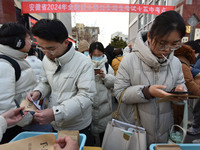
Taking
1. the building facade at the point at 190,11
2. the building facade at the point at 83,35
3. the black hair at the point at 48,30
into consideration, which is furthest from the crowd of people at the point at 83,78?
the building facade at the point at 83,35

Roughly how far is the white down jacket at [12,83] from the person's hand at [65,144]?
25.0 inches

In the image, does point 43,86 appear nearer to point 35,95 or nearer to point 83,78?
point 35,95

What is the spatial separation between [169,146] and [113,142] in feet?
1.49

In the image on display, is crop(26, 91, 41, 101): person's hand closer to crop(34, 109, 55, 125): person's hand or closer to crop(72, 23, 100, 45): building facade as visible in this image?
crop(34, 109, 55, 125): person's hand

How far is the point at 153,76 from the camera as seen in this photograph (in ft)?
3.94

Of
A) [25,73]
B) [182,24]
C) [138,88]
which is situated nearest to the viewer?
[182,24]

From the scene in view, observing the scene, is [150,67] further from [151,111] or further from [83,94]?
[83,94]

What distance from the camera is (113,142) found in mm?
1136

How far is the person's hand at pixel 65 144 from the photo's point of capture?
75 cm

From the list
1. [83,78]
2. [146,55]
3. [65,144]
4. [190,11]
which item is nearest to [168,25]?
[146,55]

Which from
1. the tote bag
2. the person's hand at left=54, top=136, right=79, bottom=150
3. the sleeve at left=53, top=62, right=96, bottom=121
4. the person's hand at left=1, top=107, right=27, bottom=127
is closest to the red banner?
the sleeve at left=53, top=62, right=96, bottom=121

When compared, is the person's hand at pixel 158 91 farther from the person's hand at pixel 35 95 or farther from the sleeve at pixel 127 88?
the person's hand at pixel 35 95

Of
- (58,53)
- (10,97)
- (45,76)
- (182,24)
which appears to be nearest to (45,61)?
(45,76)

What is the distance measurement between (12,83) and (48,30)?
59 cm
